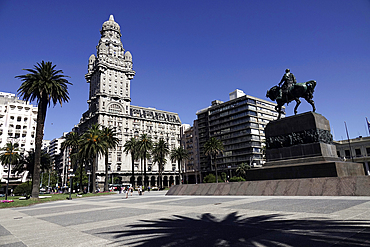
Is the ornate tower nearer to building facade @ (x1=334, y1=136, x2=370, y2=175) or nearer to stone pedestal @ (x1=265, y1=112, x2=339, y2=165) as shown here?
building facade @ (x1=334, y1=136, x2=370, y2=175)

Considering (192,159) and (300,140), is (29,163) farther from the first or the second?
(192,159)

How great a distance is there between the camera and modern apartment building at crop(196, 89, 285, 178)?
289ft

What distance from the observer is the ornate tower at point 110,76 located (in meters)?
103

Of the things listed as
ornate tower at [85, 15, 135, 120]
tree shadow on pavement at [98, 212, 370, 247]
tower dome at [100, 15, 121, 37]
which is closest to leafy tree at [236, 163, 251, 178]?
ornate tower at [85, 15, 135, 120]

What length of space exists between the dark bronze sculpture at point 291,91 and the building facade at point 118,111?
76.8 meters

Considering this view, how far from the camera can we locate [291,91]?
2227cm

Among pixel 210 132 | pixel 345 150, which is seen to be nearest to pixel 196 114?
pixel 210 132

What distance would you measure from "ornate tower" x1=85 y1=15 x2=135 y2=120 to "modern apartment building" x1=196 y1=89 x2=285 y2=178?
130ft

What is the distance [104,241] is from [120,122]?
10113cm

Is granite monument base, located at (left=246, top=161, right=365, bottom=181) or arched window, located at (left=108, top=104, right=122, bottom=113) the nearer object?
granite monument base, located at (left=246, top=161, right=365, bottom=181)

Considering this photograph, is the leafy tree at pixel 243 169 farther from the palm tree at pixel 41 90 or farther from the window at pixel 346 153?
the palm tree at pixel 41 90

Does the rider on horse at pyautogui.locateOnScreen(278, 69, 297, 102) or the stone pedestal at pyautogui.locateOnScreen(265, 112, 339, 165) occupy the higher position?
the rider on horse at pyautogui.locateOnScreen(278, 69, 297, 102)

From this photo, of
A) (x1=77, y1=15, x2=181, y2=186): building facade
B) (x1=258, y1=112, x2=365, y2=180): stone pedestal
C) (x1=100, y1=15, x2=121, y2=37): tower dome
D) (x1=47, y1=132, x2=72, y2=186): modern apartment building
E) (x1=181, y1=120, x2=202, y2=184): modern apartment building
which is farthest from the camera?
(x1=47, y1=132, x2=72, y2=186): modern apartment building

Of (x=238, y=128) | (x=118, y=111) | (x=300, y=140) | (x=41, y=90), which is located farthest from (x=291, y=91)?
(x=118, y=111)
